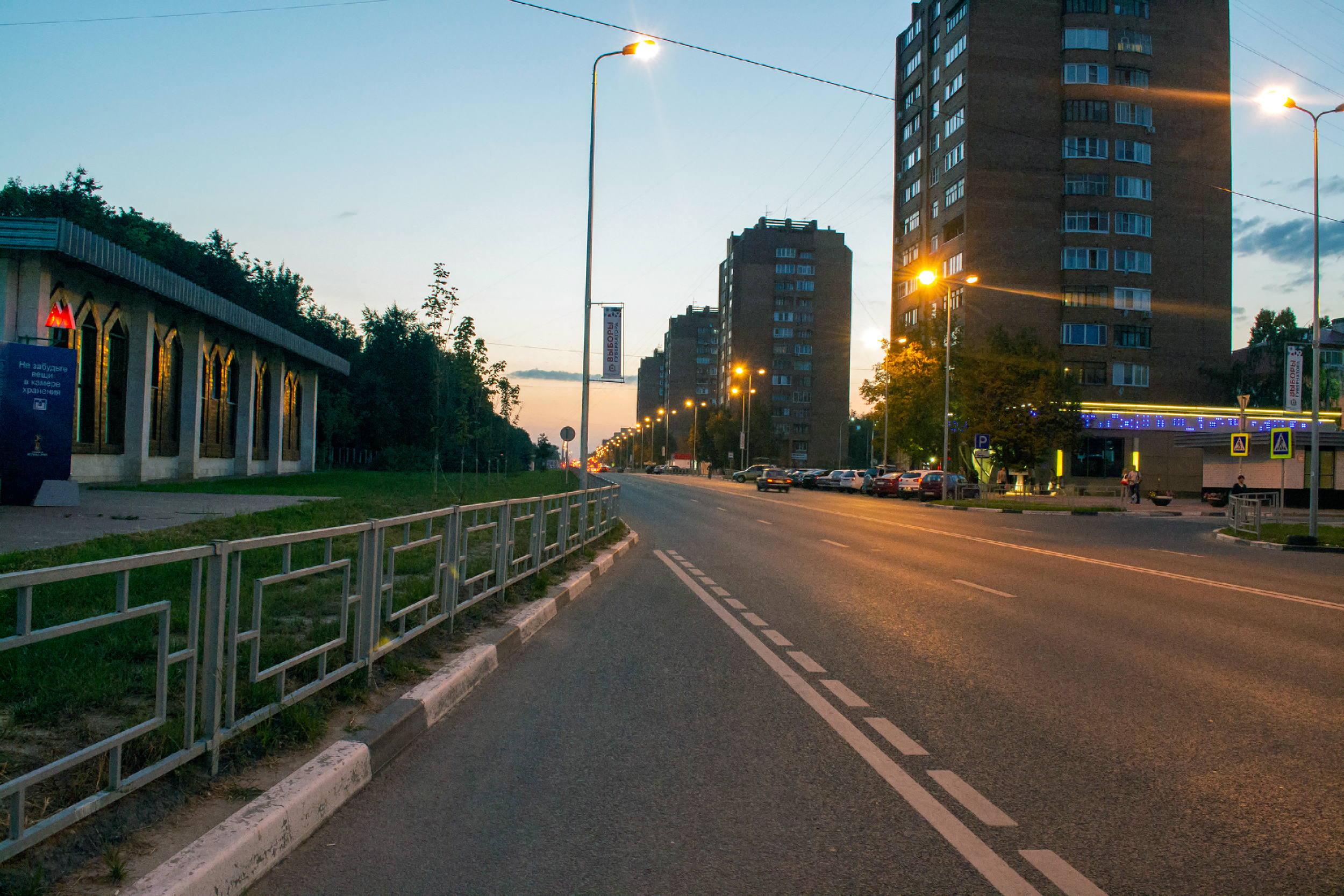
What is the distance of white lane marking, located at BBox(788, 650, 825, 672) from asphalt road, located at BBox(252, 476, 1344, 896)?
117 millimetres

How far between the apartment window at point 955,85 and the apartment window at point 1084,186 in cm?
1041

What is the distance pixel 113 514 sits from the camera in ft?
54.5

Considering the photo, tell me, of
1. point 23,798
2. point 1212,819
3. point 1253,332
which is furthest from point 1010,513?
point 1253,332

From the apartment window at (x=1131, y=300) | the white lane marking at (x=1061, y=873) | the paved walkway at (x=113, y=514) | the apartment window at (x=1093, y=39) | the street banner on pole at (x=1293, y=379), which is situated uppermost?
the apartment window at (x=1093, y=39)

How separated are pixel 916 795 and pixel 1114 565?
13.7 m

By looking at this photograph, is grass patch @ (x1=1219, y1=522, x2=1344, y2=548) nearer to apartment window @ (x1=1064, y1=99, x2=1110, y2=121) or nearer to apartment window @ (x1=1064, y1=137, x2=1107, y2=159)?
apartment window @ (x1=1064, y1=137, x2=1107, y2=159)

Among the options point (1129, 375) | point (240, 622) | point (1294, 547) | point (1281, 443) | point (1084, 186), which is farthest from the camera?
point (1084, 186)

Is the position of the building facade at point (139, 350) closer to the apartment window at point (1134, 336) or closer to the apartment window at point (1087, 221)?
the apartment window at point (1087, 221)

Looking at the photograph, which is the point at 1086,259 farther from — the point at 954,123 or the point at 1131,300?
the point at 954,123

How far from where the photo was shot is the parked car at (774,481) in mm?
62938

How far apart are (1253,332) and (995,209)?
4637 centimetres

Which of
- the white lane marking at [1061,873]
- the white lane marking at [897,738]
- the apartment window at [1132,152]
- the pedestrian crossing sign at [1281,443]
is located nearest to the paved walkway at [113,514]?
the white lane marking at [897,738]

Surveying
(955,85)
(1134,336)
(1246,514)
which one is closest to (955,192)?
(955,85)

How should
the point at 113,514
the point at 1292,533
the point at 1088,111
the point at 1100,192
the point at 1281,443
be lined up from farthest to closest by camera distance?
the point at 1088,111, the point at 1100,192, the point at 1281,443, the point at 1292,533, the point at 113,514
